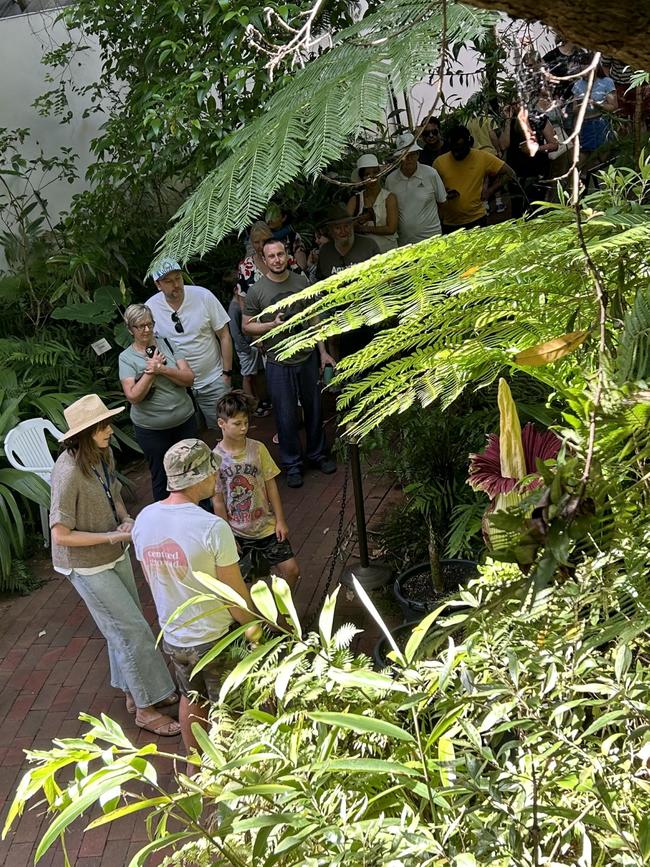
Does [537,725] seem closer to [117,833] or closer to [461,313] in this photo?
[461,313]

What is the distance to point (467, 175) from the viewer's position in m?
7.97

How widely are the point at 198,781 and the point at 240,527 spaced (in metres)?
2.77

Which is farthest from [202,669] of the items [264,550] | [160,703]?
[264,550]

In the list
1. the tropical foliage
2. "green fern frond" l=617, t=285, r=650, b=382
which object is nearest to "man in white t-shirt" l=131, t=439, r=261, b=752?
the tropical foliage

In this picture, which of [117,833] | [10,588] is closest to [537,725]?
[117,833]

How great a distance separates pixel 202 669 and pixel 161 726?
35.9 inches

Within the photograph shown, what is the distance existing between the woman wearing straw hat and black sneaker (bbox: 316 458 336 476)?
2.45 meters

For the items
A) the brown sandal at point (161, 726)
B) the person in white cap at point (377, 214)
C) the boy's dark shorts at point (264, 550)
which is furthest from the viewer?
the person in white cap at point (377, 214)

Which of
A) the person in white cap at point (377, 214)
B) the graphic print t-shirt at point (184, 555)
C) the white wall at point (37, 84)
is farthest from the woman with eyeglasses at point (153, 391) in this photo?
the white wall at point (37, 84)

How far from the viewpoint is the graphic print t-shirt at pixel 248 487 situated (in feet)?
15.1

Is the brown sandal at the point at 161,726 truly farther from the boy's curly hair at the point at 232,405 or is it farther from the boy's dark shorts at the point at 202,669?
the boy's curly hair at the point at 232,405

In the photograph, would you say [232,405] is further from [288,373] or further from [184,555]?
[288,373]

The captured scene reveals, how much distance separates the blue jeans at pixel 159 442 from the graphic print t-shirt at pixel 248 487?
1059 millimetres

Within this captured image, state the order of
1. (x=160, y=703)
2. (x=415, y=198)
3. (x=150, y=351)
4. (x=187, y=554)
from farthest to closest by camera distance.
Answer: (x=415, y=198) → (x=150, y=351) → (x=160, y=703) → (x=187, y=554)
